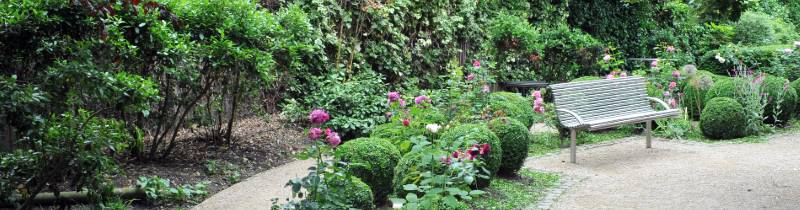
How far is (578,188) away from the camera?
244 inches

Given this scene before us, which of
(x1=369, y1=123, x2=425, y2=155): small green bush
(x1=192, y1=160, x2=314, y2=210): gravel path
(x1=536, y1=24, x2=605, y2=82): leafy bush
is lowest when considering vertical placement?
(x1=192, y1=160, x2=314, y2=210): gravel path

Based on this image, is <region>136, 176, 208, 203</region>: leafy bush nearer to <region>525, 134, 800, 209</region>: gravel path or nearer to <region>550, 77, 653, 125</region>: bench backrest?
<region>525, 134, 800, 209</region>: gravel path

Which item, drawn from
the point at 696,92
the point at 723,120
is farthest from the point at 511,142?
the point at 696,92

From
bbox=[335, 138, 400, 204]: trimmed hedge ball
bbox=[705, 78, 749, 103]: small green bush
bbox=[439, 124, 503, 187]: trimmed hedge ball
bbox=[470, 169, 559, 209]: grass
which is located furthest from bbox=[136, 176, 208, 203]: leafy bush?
bbox=[705, 78, 749, 103]: small green bush

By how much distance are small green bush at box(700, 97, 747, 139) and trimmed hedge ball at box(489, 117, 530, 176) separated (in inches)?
135

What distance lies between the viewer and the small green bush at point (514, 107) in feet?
26.3

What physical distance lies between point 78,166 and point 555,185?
11.8ft

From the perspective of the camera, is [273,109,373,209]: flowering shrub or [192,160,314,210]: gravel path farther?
[192,160,314,210]: gravel path

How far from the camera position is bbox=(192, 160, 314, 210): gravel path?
5320mm

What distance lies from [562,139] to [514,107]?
0.74m

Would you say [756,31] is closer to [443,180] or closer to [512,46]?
[512,46]

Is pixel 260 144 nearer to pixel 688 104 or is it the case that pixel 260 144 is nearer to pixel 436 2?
pixel 436 2

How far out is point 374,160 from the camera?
5.07m

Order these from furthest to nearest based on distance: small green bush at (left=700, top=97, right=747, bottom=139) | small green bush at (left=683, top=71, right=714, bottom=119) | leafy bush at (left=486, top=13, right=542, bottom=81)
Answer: leafy bush at (left=486, top=13, right=542, bottom=81), small green bush at (left=683, top=71, right=714, bottom=119), small green bush at (left=700, top=97, right=747, bottom=139)
